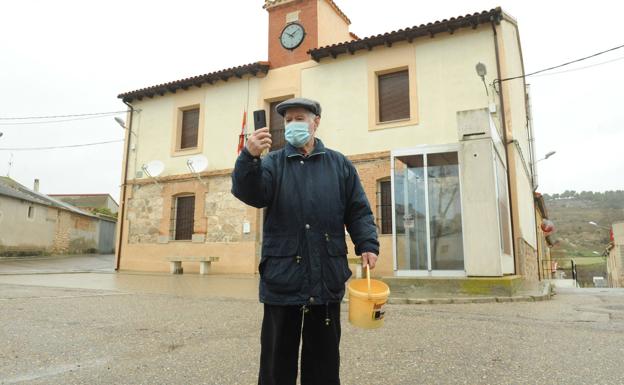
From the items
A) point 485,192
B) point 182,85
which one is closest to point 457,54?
point 485,192

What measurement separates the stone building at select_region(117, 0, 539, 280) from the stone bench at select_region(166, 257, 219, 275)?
0.34m

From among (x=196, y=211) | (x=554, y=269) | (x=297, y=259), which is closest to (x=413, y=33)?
(x=196, y=211)

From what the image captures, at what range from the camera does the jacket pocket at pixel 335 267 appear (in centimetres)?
207

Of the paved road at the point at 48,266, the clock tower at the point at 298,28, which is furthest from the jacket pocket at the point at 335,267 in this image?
the paved road at the point at 48,266

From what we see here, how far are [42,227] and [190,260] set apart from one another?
14.1 m

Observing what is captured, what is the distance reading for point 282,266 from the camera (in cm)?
204

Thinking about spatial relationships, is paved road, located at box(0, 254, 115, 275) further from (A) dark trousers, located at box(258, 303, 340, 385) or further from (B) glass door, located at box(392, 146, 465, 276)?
(A) dark trousers, located at box(258, 303, 340, 385)

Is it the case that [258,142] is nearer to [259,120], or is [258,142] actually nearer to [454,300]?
[259,120]

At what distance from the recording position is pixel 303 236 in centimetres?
208

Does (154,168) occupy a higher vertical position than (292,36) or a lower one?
lower

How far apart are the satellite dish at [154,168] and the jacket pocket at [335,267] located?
49.4 ft

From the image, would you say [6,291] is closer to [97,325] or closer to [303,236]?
[97,325]

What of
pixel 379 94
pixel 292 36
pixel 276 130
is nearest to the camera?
pixel 379 94

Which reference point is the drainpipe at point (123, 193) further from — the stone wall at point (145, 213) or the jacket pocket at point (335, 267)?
the jacket pocket at point (335, 267)
